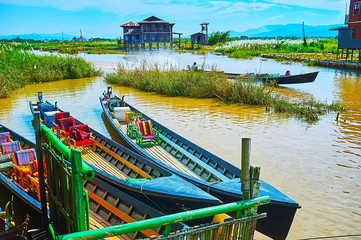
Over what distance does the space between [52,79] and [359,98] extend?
26432 mm

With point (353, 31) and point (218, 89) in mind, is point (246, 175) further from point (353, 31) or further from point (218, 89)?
point (353, 31)

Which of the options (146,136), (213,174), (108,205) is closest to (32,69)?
(146,136)

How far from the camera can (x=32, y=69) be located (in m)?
29.9

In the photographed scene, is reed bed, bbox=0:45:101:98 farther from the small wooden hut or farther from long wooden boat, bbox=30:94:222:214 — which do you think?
the small wooden hut

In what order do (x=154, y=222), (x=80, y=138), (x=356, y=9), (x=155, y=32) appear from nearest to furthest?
(x=154, y=222)
(x=80, y=138)
(x=356, y=9)
(x=155, y=32)

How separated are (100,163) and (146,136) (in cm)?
210

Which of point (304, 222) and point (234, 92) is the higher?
point (234, 92)

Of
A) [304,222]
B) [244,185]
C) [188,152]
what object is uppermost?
[244,185]

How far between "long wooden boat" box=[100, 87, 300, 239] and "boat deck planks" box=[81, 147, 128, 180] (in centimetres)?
95

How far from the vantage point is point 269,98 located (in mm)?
19672

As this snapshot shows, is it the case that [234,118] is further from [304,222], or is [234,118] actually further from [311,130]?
[304,222]

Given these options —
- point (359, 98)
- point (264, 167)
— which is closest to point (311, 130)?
point (264, 167)

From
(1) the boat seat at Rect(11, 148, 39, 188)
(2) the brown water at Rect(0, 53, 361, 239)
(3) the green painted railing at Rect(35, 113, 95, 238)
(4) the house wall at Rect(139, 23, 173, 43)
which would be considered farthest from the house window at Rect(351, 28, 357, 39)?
(3) the green painted railing at Rect(35, 113, 95, 238)

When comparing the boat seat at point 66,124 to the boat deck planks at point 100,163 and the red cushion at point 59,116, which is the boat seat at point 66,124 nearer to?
the red cushion at point 59,116
